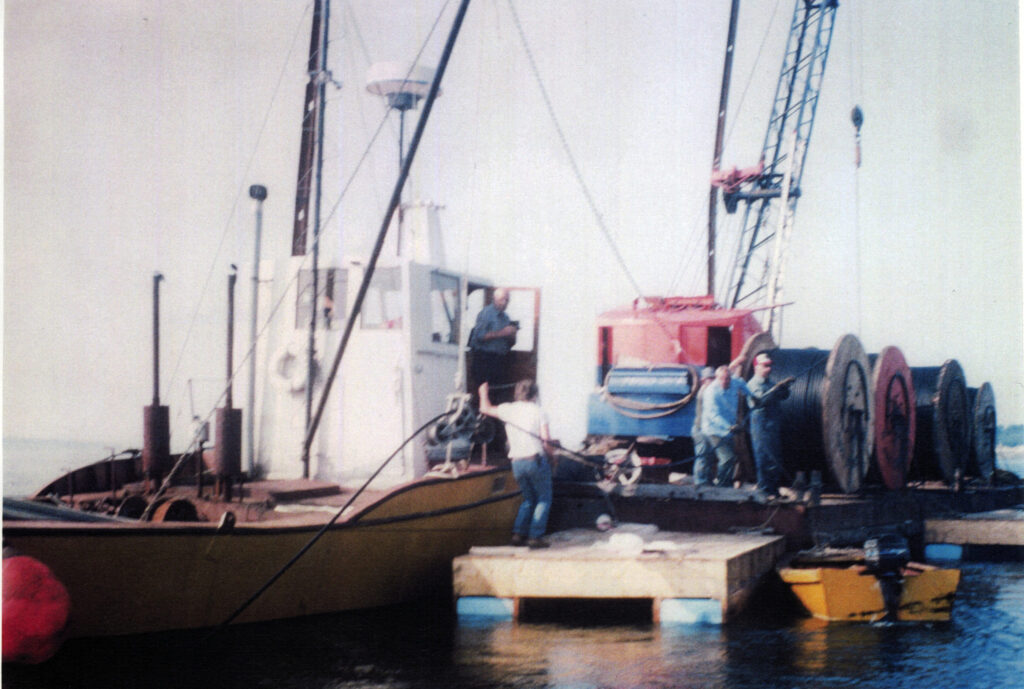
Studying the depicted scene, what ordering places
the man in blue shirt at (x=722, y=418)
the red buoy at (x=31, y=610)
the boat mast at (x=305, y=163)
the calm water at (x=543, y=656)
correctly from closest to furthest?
1. the red buoy at (x=31, y=610)
2. the calm water at (x=543, y=656)
3. the boat mast at (x=305, y=163)
4. the man in blue shirt at (x=722, y=418)

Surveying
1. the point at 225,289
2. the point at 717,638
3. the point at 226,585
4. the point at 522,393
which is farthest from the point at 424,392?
the point at 717,638

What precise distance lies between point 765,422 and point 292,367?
3.87 metres

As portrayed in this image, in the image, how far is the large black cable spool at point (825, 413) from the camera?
945 cm

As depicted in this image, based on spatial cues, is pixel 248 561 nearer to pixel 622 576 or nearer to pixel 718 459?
pixel 622 576

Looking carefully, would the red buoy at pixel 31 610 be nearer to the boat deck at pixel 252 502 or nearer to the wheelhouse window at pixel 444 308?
the boat deck at pixel 252 502

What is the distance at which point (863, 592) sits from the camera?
7.55m

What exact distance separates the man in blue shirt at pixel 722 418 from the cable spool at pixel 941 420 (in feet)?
11.1

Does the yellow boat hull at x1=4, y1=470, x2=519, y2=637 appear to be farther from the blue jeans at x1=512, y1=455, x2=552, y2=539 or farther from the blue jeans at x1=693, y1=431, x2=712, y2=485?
the blue jeans at x1=693, y1=431, x2=712, y2=485

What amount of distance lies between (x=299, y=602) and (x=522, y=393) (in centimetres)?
213

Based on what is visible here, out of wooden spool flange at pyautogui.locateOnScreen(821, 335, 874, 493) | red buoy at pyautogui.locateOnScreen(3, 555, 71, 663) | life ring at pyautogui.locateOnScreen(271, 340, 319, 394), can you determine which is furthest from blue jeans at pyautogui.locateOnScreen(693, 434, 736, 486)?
red buoy at pyautogui.locateOnScreen(3, 555, 71, 663)

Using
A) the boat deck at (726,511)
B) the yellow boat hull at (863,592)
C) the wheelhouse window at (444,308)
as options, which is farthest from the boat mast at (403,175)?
the yellow boat hull at (863,592)

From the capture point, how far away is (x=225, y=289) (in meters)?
8.45

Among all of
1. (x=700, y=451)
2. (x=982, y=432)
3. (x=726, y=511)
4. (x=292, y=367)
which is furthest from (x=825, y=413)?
(x=292, y=367)

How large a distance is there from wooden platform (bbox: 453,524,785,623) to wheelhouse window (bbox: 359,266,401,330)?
6.77 ft
